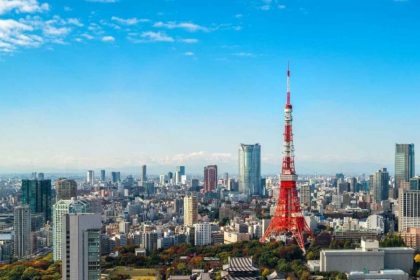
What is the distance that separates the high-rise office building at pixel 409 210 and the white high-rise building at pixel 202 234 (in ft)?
18.6

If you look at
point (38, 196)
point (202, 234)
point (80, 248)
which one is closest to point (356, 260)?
point (202, 234)

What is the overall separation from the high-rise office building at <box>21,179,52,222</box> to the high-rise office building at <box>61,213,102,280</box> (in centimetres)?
1335

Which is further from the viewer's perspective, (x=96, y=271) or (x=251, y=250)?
(x=251, y=250)

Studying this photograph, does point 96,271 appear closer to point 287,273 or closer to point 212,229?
point 287,273

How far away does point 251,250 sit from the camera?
13.6 metres

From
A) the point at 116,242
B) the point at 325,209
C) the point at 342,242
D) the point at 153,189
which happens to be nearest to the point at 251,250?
the point at 342,242

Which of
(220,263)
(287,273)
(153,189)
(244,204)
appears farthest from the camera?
(153,189)

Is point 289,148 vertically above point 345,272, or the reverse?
point 289,148

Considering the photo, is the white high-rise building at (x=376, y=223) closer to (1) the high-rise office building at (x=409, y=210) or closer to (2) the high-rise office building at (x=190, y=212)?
(1) the high-rise office building at (x=409, y=210)

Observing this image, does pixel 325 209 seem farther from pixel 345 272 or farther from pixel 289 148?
pixel 345 272

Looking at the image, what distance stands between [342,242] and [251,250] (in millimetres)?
2436

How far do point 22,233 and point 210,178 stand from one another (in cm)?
2076

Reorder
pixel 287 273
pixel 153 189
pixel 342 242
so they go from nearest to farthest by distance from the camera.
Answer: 1. pixel 287 273
2. pixel 342 242
3. pixel 153 189

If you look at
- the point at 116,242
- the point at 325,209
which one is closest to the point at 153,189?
the point at 325,209
